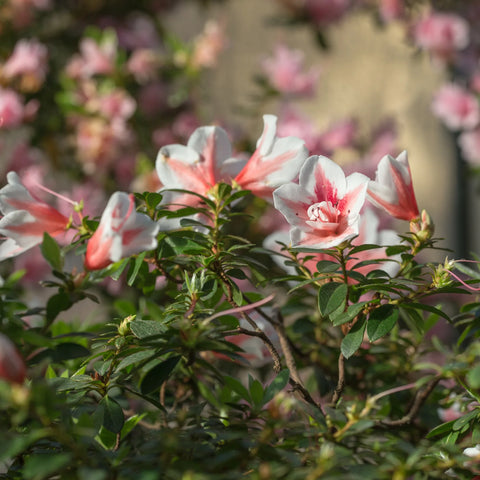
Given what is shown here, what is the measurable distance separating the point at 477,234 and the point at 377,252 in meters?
1.67

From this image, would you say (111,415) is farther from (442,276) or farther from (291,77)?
(291,77)

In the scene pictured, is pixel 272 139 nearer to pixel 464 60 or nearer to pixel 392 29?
pixel 464 60

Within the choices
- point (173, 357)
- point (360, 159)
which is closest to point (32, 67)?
point (360, 159)

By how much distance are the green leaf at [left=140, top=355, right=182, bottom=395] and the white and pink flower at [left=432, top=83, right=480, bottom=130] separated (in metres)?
1.37

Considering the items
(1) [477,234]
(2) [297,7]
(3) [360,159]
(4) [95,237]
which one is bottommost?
(1) [477,234]

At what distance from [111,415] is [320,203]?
237 millimetres

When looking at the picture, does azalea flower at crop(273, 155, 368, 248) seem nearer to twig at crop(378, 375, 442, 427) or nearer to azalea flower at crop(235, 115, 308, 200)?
azalea flower at crop(235, 115, 308, 200)

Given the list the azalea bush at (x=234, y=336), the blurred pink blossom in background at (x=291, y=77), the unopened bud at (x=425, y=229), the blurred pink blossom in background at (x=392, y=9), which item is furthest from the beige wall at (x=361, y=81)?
the unopened bud at (x=425, y=229)

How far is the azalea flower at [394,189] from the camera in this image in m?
0.53

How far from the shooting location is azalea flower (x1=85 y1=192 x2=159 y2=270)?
487 mm

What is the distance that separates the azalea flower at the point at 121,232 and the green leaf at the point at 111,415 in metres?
0.11

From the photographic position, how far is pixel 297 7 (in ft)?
5.40

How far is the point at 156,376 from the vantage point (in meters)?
0.46

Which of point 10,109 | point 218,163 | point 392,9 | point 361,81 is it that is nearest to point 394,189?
point 218,163
